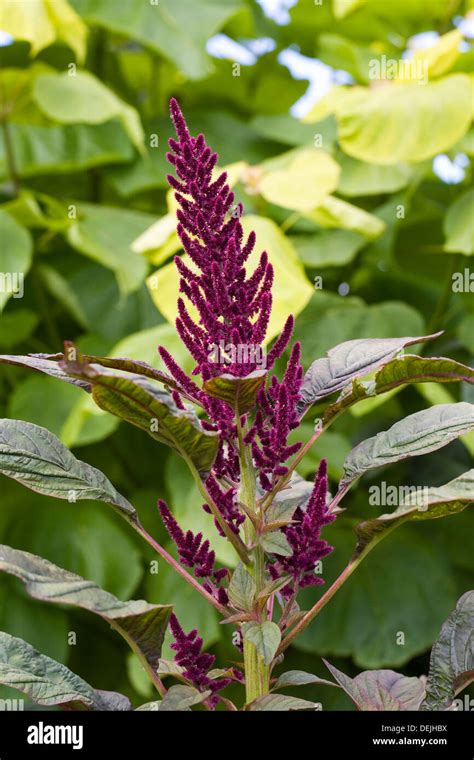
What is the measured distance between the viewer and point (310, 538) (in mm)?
310

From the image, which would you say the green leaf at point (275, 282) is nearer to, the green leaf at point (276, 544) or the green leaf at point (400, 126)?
the green leaf at point (400, 126)

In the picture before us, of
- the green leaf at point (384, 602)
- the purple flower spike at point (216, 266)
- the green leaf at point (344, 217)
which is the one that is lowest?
the green leaf at point (384, 602)

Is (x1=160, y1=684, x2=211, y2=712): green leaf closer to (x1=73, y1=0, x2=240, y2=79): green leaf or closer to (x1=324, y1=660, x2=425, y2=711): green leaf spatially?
(x1=324, y1=660, x2=425, y2=711): green leaf

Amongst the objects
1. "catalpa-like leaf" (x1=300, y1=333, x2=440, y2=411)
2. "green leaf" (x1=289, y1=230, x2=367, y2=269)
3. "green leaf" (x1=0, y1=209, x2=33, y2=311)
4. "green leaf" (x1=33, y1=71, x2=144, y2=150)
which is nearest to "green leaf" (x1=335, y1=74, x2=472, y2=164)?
"green leaf" (x1=289, y1=230, x2=367, y2=269)

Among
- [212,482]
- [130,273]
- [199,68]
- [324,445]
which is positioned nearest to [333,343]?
[324,445]

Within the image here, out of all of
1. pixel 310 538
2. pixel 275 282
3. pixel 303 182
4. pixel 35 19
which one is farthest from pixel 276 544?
pixel 35 19

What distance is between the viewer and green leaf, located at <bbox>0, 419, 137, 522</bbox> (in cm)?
31

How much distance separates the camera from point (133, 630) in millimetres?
312

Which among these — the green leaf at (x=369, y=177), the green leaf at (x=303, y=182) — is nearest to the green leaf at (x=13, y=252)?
the green leaf at (x=303, y=182)

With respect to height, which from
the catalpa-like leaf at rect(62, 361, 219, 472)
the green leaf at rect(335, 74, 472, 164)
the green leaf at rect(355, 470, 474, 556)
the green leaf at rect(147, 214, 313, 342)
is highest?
the green leaf at rect(335, 74, 472, 164)

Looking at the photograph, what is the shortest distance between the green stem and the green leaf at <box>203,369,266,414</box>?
0.01 m

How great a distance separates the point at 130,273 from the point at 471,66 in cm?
49

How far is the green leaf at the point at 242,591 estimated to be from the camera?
317 mm

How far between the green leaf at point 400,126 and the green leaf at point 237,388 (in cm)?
64
